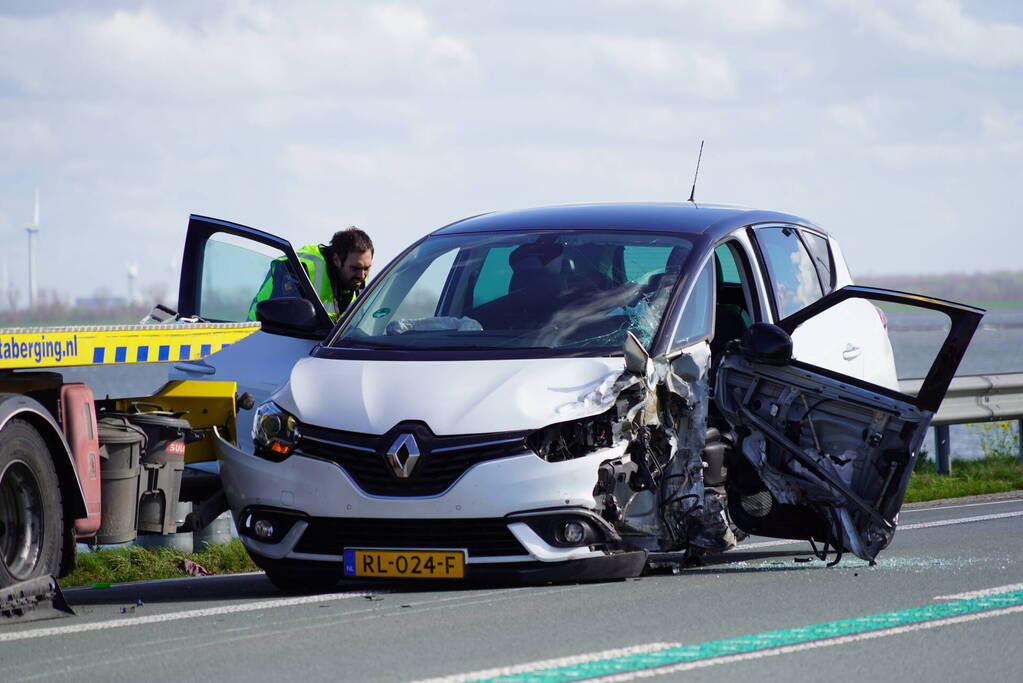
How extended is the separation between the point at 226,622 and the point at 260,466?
3.49ft

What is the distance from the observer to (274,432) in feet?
26.3

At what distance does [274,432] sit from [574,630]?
2.07 m

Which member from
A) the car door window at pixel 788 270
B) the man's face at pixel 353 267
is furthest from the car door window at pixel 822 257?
the man's face at pixel 353 267

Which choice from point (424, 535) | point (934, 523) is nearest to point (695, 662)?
point (424, 535)

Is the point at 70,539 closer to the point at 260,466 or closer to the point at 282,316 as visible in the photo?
the point at 260,466

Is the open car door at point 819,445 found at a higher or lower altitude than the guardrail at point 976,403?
higher

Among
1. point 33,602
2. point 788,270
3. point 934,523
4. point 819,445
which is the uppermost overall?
point 788,270

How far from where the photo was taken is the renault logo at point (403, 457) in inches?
296

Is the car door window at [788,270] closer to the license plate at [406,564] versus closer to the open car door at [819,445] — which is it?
the open car door at [819,445]

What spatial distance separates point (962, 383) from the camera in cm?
1500

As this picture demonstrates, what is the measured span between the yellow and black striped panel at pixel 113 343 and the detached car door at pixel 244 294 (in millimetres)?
148

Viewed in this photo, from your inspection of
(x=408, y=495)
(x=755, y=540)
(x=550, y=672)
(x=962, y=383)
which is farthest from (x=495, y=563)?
(x=962, y=383)

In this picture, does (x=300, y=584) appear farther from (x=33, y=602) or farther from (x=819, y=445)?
(x=819, y=445)

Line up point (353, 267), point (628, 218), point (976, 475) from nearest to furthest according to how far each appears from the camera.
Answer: point (628, 218) → point (353, 267) → point (976, 475)
